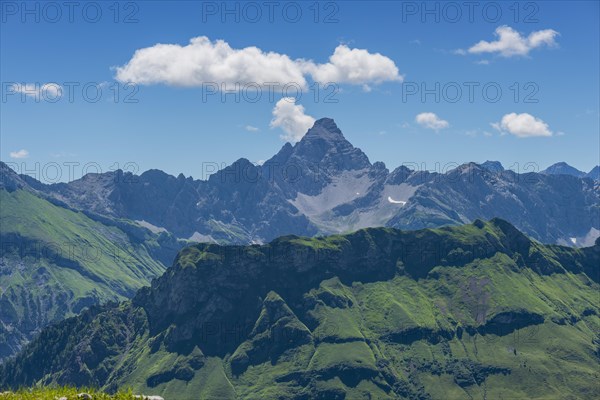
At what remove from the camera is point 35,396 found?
154750 mm

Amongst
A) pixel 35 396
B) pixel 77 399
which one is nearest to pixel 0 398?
pixel 35 396

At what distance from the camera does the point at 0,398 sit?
154750 millimetres

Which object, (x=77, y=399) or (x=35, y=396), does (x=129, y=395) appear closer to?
(x=77, y=399)

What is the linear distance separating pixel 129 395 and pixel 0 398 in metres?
26.2

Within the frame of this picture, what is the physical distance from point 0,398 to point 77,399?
1843 cm

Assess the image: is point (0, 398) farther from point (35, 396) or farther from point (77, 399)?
point (77, 399)

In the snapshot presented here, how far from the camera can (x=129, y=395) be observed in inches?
5935

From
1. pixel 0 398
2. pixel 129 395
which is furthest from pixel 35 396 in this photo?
pixel 129 395

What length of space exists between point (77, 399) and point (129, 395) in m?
9.48

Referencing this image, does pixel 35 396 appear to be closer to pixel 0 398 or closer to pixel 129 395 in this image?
pixel 0 398

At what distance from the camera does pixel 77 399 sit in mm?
147625

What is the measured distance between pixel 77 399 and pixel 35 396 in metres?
12.4

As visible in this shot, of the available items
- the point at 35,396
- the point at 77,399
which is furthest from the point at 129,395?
the point at 35,396

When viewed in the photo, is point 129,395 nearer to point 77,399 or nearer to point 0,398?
point 77,399
